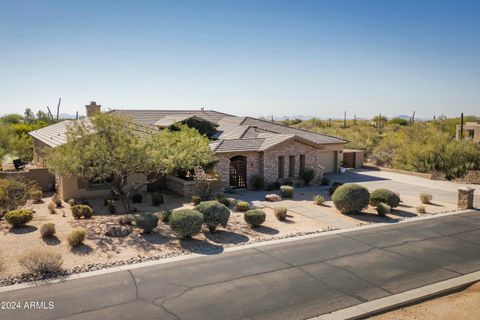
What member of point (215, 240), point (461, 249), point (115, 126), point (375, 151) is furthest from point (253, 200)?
point (375, 151)

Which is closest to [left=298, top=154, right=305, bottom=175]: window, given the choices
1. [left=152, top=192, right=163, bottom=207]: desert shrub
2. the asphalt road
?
[left=152, top=192, right=163, bottom=207]: desert shrub

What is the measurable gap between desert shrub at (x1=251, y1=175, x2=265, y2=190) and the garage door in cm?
937

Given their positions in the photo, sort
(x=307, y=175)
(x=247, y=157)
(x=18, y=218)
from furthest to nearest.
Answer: (x=307, y=175)
(x=247, y=157)
(x=18, y=218)

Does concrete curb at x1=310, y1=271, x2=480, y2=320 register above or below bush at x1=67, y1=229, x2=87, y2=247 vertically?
below

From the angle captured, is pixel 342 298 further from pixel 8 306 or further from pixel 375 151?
pixel 375 151

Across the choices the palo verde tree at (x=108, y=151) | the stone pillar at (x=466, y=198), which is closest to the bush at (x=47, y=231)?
the palo verde tree at (x=108, y=151)

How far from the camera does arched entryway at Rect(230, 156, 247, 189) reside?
91.3 ft

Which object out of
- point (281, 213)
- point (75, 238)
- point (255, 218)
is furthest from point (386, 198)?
point (75, 238)

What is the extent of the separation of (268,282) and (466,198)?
15.5m

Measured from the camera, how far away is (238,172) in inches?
1102

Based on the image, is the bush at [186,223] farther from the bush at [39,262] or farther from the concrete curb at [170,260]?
the bush at [39,262]

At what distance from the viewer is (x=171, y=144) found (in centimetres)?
2052

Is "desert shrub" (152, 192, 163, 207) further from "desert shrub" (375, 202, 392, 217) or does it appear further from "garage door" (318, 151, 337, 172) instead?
"garage door" (318, 151, 337, 172)

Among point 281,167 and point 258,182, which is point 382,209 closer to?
point 258,182
